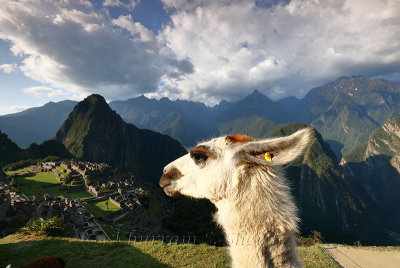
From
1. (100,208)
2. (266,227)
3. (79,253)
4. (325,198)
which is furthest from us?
(325,198)

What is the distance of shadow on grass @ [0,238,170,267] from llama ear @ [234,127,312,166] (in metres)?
6.87

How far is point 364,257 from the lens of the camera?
37.3 ft

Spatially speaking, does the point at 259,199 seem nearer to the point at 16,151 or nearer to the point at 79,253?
the point at 79,253

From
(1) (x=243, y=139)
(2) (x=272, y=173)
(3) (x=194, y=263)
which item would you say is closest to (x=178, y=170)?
(1) (x=243, y=139)

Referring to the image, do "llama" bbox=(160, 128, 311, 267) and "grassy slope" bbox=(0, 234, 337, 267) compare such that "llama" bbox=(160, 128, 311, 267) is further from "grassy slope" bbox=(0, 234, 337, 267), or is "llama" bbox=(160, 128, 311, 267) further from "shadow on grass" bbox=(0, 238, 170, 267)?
"shadow on grass" bbox=(0, 238, 170, 267)

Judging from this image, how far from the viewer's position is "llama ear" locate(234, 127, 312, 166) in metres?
1.72

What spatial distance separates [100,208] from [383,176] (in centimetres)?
22599

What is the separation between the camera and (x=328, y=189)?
410 ft

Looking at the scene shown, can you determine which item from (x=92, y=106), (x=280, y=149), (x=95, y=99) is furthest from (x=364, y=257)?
(x=95, y=99)

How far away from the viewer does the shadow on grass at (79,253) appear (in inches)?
270

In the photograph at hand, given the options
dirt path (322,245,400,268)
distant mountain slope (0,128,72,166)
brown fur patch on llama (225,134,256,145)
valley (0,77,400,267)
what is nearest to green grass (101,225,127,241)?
valley (0,77,400,267)

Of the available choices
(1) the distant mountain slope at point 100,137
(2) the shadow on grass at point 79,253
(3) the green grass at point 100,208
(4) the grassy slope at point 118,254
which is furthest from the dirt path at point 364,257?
(1) the distant mountain slope at point 100,137

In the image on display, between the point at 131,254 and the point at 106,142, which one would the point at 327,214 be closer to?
the point at 131,254

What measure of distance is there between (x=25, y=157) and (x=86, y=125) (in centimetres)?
4994
